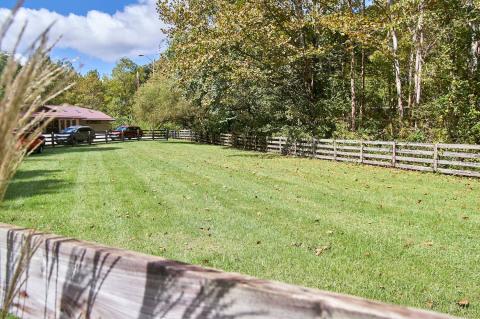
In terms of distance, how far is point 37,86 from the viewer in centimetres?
125

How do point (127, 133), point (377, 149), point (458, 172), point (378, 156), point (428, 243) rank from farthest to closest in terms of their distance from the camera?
point (127, 133) < point (377, 149) < point (378, 156) < point (458, 172) < point (428, 243)

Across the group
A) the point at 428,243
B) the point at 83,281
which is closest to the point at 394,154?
the point at 428,243

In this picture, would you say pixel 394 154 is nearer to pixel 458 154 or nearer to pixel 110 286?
pixel 458 154

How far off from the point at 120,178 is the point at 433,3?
14.0 m

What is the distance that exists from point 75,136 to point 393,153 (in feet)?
87.9

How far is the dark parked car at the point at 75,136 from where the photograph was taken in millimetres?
34375

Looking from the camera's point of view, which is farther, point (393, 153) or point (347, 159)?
point (347, 159)

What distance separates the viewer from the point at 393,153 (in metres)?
16.8

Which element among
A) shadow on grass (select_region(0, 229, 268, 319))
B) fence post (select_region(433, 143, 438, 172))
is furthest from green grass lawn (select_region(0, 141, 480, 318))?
shadow on grass (select_region(0, 229, 268, 319))

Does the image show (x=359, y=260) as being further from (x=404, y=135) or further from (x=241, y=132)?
(x=241, y=132)

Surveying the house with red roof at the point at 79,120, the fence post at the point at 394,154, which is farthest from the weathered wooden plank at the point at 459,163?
the house with red roof at the point at 79,120

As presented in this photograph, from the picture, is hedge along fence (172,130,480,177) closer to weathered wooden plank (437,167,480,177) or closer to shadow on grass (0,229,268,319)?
weathered wooden plank (437,167,480,177)

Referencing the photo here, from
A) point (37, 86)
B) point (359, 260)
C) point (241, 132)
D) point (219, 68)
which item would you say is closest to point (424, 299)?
point (359, 260)

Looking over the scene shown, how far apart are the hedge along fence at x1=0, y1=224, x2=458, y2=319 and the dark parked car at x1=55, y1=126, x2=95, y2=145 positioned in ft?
114
